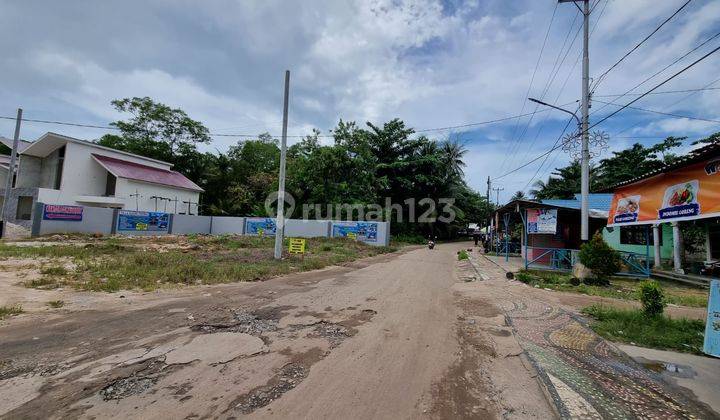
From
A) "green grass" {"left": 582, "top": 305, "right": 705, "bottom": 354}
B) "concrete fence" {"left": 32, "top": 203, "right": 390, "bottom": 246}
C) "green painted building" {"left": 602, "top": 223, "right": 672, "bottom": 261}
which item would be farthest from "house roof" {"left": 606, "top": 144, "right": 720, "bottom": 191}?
"concrete fence" {"left": 32, "top": 203, "right": 390, "bottom": 246}

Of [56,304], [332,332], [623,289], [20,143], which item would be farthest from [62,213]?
[623,289]

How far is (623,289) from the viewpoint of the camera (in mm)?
10242

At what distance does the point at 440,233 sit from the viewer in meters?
42.2

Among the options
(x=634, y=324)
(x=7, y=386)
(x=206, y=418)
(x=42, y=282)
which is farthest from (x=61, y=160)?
(x=634, y=324)

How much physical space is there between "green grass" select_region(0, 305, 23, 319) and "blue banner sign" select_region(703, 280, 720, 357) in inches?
424

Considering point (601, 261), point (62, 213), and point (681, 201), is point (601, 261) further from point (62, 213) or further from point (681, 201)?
point (62, 213)

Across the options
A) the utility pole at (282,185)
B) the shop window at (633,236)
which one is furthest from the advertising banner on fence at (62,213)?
the shop window at (633,236)

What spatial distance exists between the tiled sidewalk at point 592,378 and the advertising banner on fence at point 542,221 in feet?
28.9

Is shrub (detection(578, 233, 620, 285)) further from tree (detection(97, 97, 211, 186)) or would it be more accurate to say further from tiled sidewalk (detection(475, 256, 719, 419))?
tree (detection(97, 97, 211, 186))

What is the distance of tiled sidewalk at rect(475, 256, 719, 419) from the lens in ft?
10.5

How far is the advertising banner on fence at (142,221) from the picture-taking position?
938 inches

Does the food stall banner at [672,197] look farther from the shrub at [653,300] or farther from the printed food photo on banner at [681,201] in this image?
the shrub at [653,300]

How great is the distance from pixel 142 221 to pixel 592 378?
28.5 metres

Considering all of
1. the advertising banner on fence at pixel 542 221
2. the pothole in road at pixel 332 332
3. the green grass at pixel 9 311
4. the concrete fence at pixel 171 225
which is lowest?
the pothole in road at pixel 332 332
